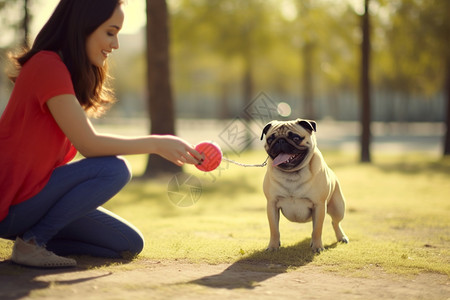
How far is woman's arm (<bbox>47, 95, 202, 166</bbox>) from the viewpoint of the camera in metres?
3.41

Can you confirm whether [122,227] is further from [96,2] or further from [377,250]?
[377,250]

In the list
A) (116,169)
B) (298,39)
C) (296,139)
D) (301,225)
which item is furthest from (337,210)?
(298,39)

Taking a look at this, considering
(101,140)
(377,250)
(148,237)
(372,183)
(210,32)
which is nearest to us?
(101,140)

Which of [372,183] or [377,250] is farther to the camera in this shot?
[372,183]

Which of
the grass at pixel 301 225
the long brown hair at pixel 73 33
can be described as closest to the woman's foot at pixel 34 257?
the grass at pixel 301 225

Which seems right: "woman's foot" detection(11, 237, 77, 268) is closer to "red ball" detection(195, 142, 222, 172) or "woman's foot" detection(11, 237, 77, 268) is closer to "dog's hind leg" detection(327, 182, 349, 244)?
"red ball" detection(195, 142, 222, 172)

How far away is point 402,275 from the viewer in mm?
3887

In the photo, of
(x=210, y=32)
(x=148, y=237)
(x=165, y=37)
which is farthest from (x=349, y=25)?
(x=148, y=237)

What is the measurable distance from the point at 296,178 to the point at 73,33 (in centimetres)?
Result: 218

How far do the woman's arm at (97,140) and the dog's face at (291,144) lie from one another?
105 cm

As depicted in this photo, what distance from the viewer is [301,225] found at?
20.6 feet

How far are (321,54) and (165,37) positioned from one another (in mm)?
13711

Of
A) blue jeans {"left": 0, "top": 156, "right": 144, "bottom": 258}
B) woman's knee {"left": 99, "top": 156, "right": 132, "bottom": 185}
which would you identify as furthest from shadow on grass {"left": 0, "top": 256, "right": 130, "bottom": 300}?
woman's knee {"left": 99, "top": 156, "right": 132, "bottom": 185}

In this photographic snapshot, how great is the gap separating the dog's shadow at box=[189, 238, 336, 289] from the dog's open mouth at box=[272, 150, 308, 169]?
0.75 m
